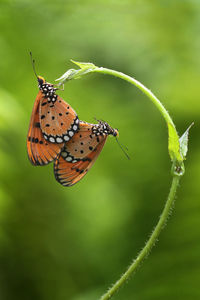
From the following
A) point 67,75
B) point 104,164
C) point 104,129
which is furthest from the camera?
point 104,164

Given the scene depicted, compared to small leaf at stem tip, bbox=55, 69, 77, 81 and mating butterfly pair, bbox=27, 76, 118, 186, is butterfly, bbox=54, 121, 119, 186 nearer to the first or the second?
mating butterfly pair, bbox=27, 76, 118, 186

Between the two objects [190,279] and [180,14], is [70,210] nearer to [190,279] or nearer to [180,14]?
[190,279]

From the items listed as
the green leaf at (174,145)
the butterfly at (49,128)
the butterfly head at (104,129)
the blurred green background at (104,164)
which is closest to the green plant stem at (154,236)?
the green leaf at (174,145)

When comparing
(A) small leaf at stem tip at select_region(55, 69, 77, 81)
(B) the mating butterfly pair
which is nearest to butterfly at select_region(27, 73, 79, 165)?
(B) the mating butterfly pair

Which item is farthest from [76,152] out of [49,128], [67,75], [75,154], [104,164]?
[104,164]

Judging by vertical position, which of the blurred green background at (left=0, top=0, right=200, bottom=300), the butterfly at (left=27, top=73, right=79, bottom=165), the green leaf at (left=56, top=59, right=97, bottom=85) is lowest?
the blurred green background at (left=0, top=0, right=200, bottom=300)

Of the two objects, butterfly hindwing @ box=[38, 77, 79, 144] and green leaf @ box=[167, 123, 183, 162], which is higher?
butterfly hindwing @ box=[38, 77, 79, 144]

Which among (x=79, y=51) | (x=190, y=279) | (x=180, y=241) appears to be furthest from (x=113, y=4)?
(x=190, y=279)

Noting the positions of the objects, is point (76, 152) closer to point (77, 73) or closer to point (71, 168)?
point (71, 168)
